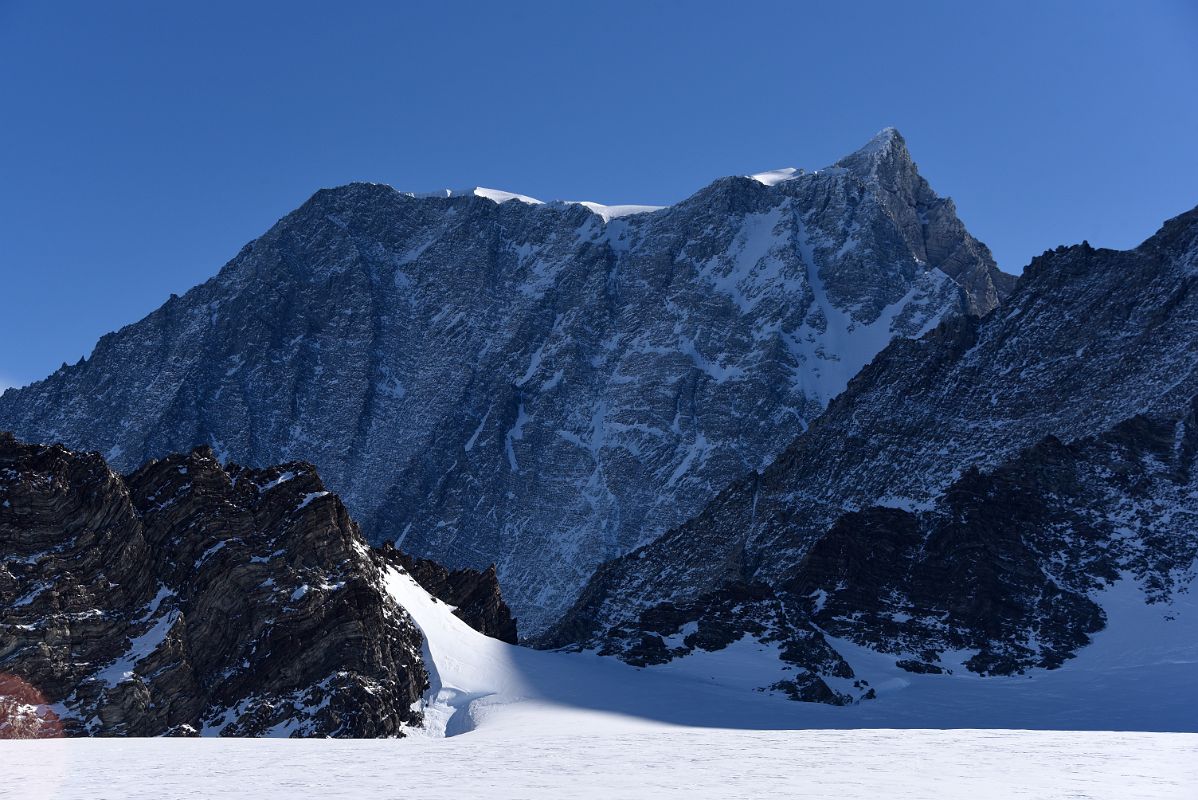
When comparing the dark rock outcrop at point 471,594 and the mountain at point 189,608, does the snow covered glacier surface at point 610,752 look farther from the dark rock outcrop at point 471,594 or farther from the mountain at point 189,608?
the dark rock outcrop at point 471,594

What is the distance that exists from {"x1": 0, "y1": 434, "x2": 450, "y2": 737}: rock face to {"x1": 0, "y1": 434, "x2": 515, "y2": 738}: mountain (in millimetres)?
82

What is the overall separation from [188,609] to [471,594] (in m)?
39.9

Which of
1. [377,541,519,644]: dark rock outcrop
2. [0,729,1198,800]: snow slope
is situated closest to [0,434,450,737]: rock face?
[0,729,1198,800]: snow slope

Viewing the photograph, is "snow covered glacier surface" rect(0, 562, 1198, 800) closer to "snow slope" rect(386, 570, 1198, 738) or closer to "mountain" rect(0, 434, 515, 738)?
"snow slope" rect(386, 570, 1198, 738)

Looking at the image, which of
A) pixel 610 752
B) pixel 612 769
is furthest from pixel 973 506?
pixel 612 769

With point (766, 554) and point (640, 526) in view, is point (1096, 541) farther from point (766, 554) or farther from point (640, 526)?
point (640, 526)

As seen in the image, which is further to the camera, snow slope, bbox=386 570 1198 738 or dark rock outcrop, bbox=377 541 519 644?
dark rock outcrop, bbox=377 541 519 644

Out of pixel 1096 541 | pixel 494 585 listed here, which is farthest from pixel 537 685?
pixel 1096 541

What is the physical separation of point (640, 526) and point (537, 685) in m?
117

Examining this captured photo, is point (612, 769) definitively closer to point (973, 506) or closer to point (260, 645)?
point (260, 645)

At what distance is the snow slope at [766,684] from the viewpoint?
73875mm

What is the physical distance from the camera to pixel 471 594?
106062mm

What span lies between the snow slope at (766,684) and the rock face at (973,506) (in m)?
2.71

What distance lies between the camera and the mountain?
59.9 metres
